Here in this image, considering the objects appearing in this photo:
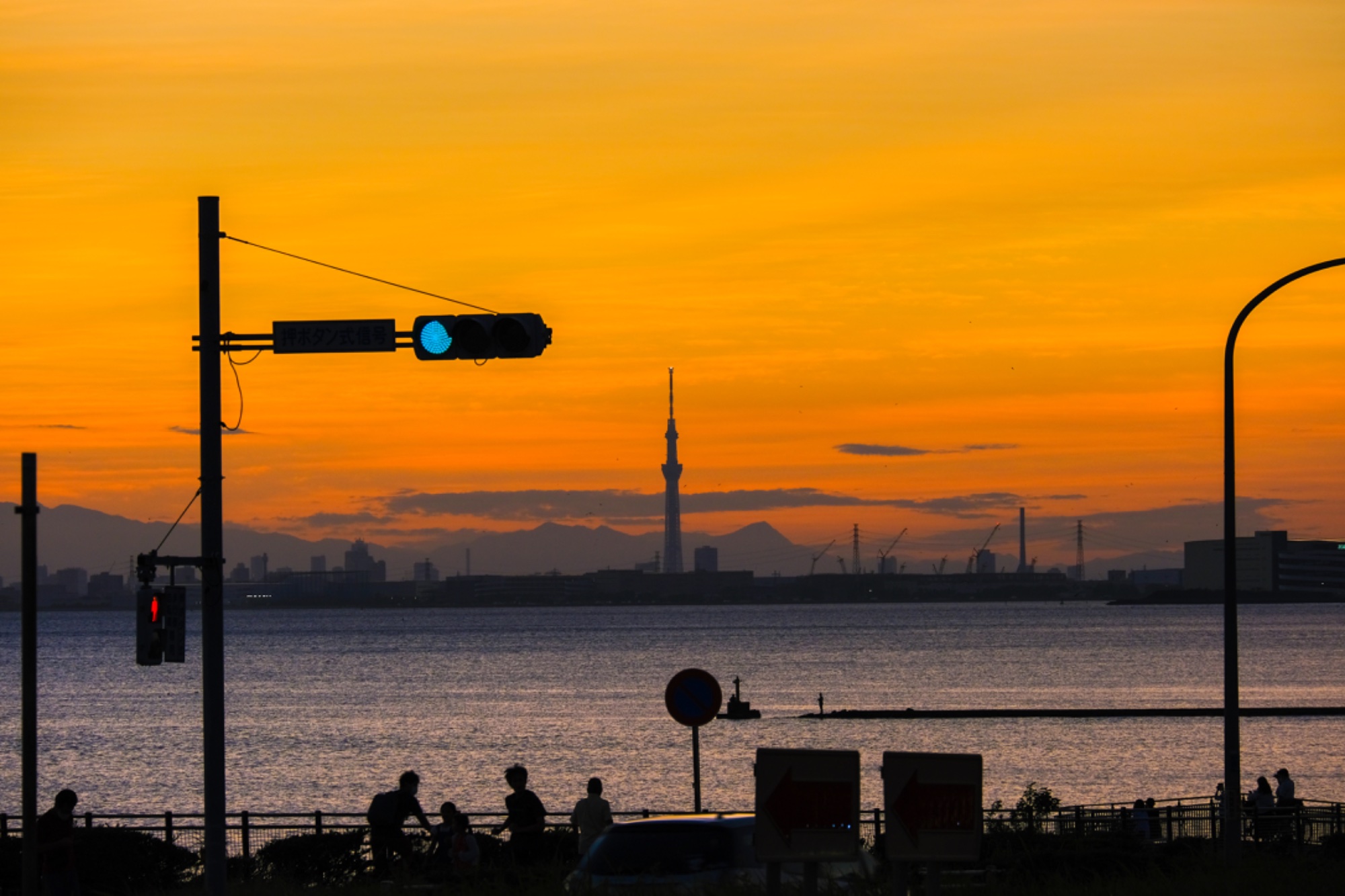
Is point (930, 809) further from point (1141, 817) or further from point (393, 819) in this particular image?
point (1141, 817)

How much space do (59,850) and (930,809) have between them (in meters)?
11.2

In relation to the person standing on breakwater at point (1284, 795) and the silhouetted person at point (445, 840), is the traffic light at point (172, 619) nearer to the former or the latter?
the silhouetted person at point (445, 840)

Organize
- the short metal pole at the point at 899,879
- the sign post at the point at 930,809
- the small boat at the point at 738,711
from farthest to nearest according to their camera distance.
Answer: the small boat at the point at 738,711 → the short metal pole at the point at 899,879 → the sign post at the point at 930,809

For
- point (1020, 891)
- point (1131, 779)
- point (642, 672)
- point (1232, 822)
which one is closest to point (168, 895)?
point (1020, 891)

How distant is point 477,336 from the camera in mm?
14977

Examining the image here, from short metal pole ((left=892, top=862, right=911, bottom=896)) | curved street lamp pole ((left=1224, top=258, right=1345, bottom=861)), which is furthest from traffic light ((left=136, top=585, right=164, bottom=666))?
curved street lamp pole ((left=1224, top=258, right=1345, bottom=861))

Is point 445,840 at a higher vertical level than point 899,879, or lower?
lower

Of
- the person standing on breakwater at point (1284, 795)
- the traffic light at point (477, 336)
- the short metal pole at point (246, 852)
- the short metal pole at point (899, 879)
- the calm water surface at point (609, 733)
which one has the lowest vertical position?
the calm water surface at point (609, 733)

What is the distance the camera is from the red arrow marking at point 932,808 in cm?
1152

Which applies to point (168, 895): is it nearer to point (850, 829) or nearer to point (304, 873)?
point (304, 873)

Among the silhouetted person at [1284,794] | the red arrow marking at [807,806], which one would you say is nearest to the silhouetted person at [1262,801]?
the silhouetted person at [1284,794]

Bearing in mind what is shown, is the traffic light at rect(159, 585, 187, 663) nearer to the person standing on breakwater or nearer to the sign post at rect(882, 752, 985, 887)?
the sign post at rect(882, 752, 985, 887)

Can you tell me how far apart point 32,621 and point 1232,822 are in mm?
14291

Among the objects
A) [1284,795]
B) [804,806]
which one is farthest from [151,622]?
[1284,795]
